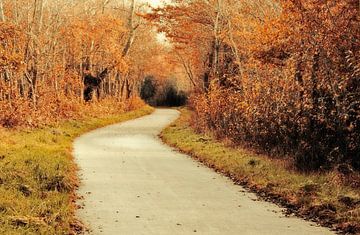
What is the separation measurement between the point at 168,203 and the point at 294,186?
9.06 feet

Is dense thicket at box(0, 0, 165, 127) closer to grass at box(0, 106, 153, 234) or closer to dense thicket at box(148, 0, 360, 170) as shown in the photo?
grass at box(0, 106, 153, 234)

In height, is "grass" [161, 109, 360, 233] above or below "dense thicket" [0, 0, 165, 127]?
below

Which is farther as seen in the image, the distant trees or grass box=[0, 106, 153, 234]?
the distant trees

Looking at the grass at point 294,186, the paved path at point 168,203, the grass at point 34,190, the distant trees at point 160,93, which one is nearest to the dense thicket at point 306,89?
the grass at point 294,186

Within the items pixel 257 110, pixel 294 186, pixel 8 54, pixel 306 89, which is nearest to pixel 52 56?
pixel 8 54

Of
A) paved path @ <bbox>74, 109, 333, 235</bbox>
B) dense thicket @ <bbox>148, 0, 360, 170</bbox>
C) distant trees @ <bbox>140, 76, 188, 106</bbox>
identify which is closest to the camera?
paved path @ <bbox>74, 109, 333, 235</bbox>

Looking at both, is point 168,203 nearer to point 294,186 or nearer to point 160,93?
point 294,186

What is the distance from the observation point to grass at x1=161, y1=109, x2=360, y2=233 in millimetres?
8469

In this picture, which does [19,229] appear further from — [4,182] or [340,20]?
[340,20]

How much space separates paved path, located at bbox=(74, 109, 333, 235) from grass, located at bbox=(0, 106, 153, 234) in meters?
0.39

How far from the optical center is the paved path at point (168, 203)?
25.5ft

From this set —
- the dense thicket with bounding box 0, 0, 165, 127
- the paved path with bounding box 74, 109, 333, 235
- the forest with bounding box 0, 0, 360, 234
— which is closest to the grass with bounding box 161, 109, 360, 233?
the forest with bounding box 0, 0, 360, 234

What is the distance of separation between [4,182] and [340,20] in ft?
28.4

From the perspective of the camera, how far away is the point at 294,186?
1045 centimetres
